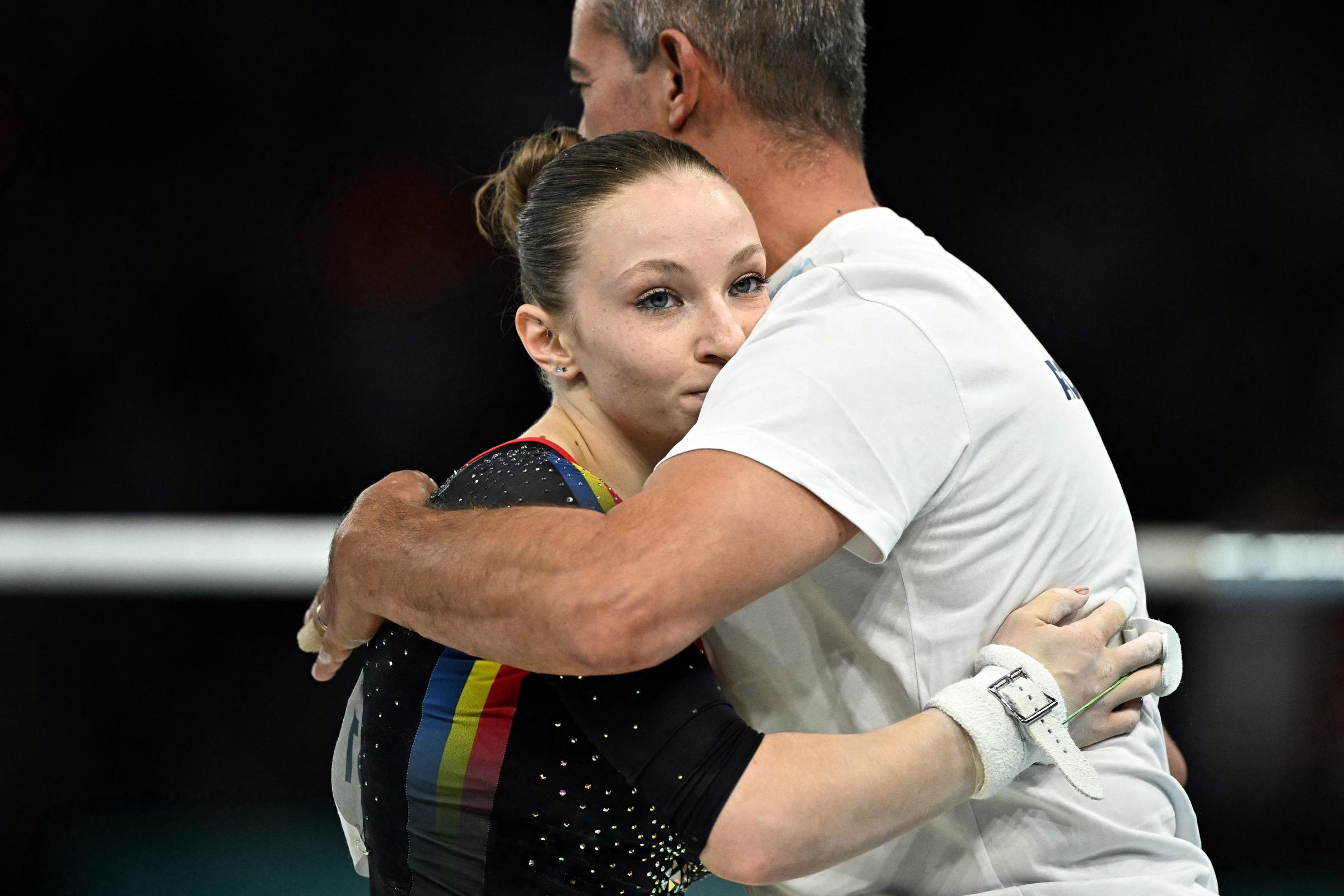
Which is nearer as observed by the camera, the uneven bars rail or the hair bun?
the hair bun

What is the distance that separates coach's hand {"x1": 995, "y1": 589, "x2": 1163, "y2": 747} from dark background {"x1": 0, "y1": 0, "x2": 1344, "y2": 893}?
2.69 metres

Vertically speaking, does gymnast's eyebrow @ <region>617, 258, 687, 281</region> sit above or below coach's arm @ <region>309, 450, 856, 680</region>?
above

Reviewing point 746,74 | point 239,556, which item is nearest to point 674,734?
point 746,74

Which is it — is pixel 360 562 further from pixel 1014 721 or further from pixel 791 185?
pixel 791 185

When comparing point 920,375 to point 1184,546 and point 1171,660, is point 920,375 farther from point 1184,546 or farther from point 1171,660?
point 1184,546

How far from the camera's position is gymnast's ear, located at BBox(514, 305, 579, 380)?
1.54m

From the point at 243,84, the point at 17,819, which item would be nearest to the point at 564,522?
the point at 243,84

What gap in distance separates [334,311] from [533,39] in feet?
3.60

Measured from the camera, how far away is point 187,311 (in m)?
4.00

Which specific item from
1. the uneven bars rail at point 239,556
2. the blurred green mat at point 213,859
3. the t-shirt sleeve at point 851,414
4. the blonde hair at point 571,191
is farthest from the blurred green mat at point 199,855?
the t-shirt sleeve at point 851,414

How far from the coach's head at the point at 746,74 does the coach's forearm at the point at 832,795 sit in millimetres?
970

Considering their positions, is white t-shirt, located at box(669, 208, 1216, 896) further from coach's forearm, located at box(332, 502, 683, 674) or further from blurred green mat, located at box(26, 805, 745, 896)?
blurred green mat, located at box(26, 805, 745, 896)

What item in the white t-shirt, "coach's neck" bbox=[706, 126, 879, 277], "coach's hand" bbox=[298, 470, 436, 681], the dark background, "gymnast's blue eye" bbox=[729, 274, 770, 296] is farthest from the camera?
the dark background

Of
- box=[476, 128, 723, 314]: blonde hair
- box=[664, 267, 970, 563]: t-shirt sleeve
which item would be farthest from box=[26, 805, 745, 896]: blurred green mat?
box=[664, 267, 970, 563]: t-shirt sleeve
